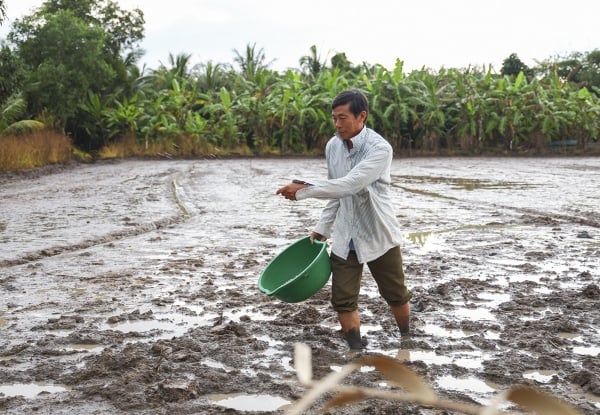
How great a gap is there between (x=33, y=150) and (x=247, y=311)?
626 inches

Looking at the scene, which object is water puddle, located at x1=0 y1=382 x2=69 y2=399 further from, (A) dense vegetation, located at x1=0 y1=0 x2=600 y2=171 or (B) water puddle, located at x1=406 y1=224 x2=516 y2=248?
(A) dense vegetation, located at x1=0 y1=0 x2=600 y2=171

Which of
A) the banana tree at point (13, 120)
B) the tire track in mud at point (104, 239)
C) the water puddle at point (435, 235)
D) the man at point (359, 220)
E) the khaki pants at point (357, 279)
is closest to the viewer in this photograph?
the man at point (359, 220)

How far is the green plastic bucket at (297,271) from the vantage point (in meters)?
4.07

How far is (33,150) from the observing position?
1936 cm

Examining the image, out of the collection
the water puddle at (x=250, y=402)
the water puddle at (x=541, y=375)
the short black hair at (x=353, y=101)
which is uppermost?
the short black hair at (x=353, y=101)

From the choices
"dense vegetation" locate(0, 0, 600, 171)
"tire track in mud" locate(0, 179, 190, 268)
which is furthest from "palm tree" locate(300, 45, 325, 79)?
"tire track in mud" locate(0, 179, 190, 268)

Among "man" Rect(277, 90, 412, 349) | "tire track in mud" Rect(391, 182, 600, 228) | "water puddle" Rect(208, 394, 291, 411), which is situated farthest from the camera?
"tire track in mud" Rect(391, 182, 600, 228)

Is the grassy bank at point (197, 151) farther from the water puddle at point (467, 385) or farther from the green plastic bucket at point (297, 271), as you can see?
the water puddle at point (467, 385)

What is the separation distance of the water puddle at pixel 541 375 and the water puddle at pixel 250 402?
1.19 meters

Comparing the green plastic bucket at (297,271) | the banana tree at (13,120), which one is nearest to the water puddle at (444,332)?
the green plastic bucket at (297,271)

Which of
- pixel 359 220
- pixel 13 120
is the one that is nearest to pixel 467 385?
pixel 359 220

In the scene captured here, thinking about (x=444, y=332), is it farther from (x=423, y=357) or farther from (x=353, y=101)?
(x=353, y=101)

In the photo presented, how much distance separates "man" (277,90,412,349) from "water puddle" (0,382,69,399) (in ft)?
4.98

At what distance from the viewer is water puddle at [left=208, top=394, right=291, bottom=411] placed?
3.27 m
